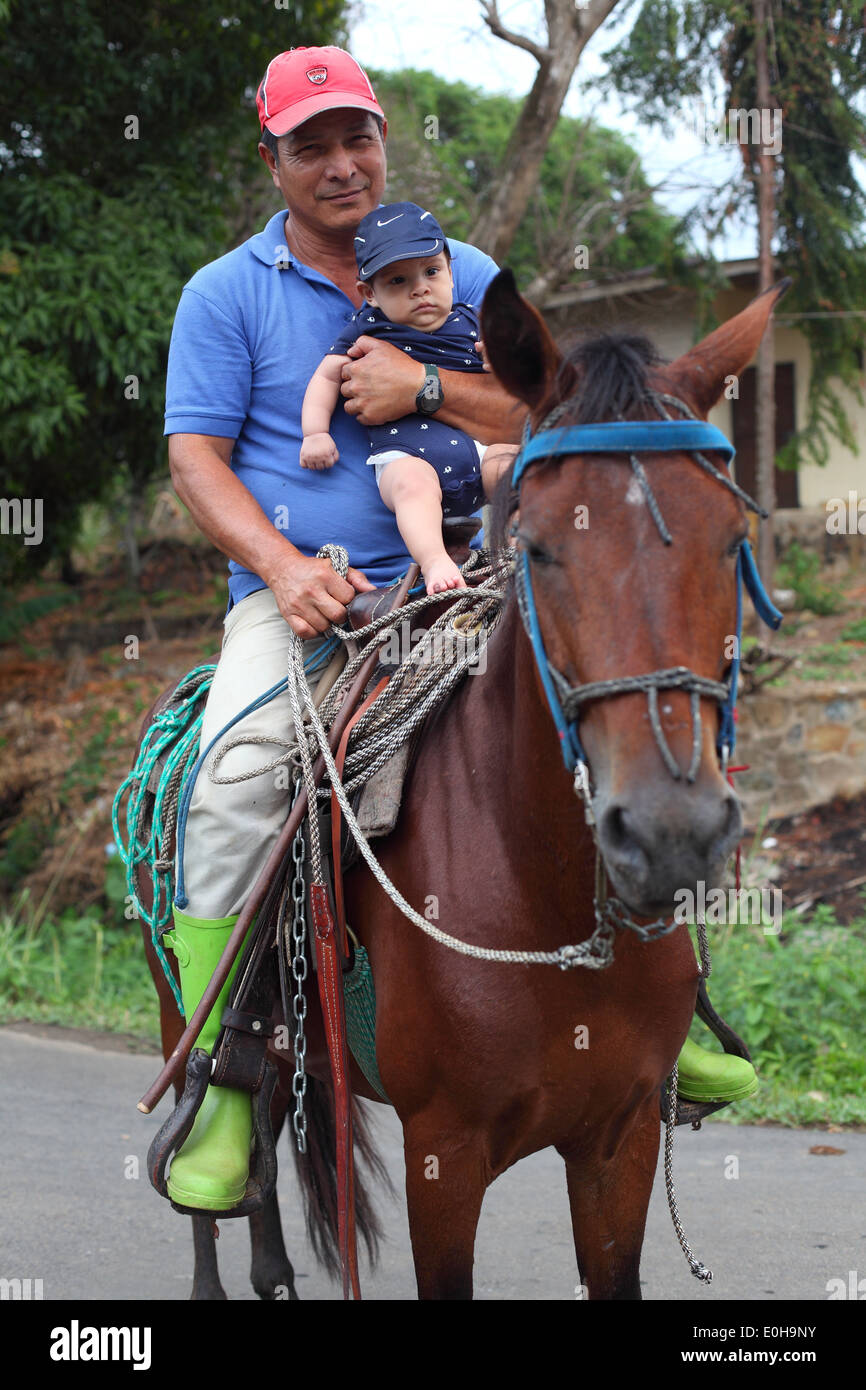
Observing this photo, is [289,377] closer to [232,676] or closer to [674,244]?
[232,676]

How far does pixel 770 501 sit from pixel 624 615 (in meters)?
8.99

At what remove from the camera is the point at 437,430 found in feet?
9.54

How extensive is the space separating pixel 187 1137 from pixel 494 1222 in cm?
191

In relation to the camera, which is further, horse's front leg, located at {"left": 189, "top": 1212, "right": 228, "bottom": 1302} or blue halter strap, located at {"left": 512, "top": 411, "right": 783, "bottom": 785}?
horse's front leg, located at {"left": 189, "top": 1212, "right": 228, "bottom": 1302}

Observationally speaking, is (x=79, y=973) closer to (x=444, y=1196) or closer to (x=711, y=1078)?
(x=711, y=1078)

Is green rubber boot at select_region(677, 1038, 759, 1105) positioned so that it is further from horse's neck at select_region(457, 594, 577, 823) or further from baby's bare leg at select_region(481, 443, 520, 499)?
baby's bare leg at select_region(481, 443, 520, 499)

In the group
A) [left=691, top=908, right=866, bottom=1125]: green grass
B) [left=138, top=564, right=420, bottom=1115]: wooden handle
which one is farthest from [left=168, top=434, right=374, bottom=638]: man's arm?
[left=691, top=908, right=866, bottom=1125]: green grass

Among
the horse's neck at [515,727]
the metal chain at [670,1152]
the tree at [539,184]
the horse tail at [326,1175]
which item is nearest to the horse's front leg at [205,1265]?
the horse tail at [326,1175]

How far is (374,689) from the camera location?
8.82ft

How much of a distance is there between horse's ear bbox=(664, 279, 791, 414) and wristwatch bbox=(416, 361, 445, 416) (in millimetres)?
919

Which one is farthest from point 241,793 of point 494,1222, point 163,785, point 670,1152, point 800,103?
point 800,103

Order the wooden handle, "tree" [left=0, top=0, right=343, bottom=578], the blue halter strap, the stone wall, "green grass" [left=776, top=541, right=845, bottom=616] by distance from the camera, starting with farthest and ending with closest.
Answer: "green grass" [left=776, top=541, right=845, bottom=616] → the stone wall → "tree" [left=0, top=0, right=343, bottom=578] → the wooden handle → the blue halter strap

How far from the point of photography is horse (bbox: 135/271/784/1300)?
168 cm

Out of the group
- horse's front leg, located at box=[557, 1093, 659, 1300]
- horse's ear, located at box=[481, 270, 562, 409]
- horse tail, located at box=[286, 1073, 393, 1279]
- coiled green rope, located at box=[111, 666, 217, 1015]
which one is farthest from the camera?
horse tail, located at box=[286, 1073, 393, 1279]
